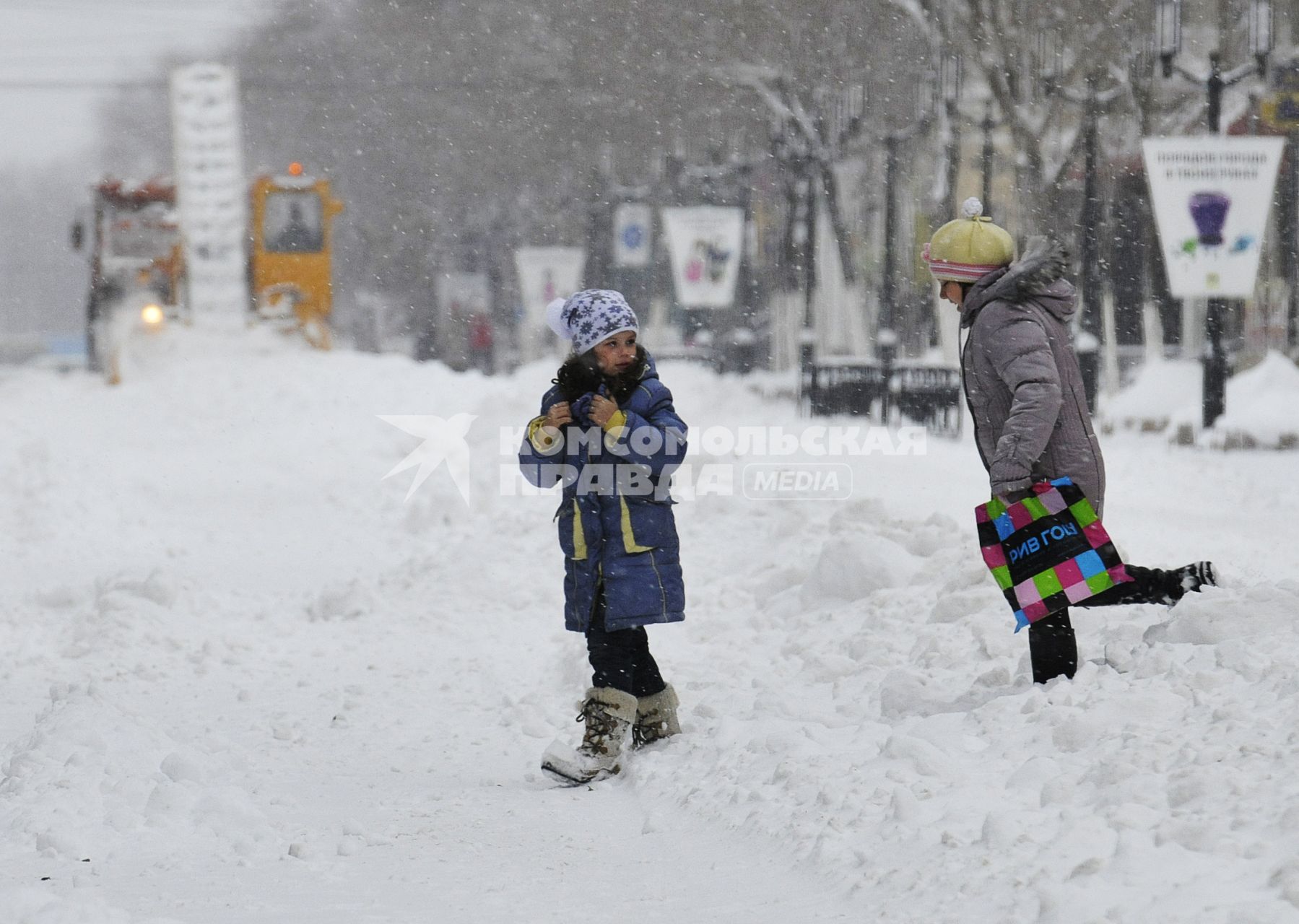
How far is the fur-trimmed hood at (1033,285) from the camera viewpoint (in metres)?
5.01

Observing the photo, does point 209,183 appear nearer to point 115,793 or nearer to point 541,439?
point 541,439

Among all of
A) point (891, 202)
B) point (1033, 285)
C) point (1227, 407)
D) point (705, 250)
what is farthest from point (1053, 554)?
point (705, 250)

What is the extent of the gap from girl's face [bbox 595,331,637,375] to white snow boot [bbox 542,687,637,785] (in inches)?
39.6

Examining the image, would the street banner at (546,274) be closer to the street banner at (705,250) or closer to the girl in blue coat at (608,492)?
the street banner at (705,250)

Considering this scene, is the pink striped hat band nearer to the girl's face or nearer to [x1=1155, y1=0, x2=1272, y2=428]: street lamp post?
the girl's face

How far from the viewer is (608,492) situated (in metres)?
5.18

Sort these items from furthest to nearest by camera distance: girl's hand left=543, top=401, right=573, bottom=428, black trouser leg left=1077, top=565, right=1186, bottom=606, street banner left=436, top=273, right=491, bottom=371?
street banner left=436, top=273, right=491, bottom=371
girl's hand left=543, top=401, right=573, bottom=428
black trouser leg left=1077, top=565, right=1186, bottom=606

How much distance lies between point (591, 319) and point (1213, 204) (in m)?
12.3

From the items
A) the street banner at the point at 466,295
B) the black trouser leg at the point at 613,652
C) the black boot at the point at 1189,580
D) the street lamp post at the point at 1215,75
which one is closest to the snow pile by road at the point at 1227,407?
the street lamp post at the point at 1215,75

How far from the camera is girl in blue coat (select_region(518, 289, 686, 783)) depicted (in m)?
5.10

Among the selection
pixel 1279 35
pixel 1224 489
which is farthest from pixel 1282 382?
pixel 1279 35

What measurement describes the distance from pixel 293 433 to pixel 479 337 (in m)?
17.6

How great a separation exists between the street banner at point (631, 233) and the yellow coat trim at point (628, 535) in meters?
25.3

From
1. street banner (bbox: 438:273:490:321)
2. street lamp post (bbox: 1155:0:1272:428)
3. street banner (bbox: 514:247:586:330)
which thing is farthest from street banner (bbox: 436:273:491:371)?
street lamp post (bbox: 1155:0:1272:428)
